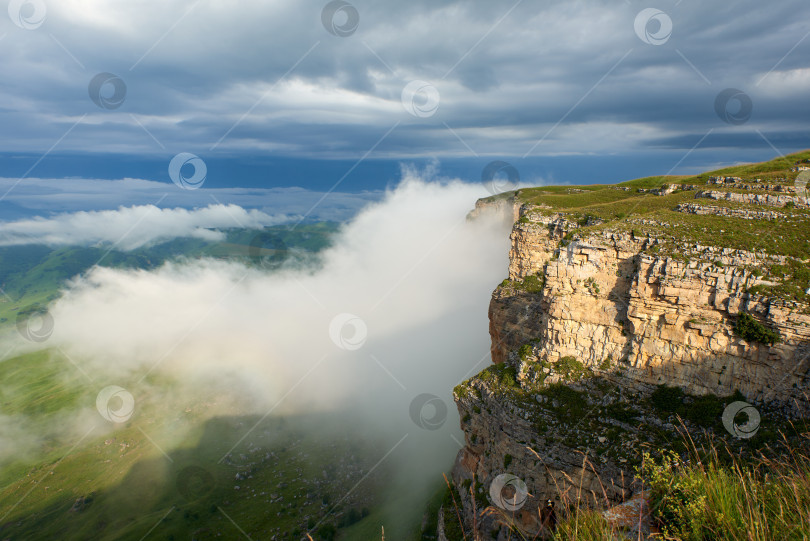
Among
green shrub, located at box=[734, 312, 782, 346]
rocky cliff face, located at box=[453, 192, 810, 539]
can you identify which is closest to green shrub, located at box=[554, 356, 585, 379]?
rocky cliff face, located at box=[453, 192, 810, 539]

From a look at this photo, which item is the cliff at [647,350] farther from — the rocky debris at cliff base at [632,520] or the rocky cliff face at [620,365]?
the rocky debris at cliff base at [632,520]

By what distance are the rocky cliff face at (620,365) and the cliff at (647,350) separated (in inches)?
3.3

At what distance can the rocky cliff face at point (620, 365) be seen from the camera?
24.9 metres

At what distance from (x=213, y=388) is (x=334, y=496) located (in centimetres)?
9497

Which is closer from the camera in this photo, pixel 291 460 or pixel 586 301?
pixel 586 301

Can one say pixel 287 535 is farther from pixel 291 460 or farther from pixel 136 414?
pixel 136 414

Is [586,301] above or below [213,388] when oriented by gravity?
above

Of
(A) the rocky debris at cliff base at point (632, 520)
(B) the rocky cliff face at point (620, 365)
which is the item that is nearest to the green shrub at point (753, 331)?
(B) the rocky cliff face at point (620, 365)

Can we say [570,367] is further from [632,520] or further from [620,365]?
[632,520]

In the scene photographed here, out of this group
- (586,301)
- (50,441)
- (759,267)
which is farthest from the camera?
(50,441)

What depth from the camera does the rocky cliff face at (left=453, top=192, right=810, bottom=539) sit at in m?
24.9

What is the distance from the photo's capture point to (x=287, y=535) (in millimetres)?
66062

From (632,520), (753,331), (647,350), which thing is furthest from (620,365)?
(632,520)

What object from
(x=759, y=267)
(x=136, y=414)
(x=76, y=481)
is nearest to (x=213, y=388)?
(x=136, y=414)
